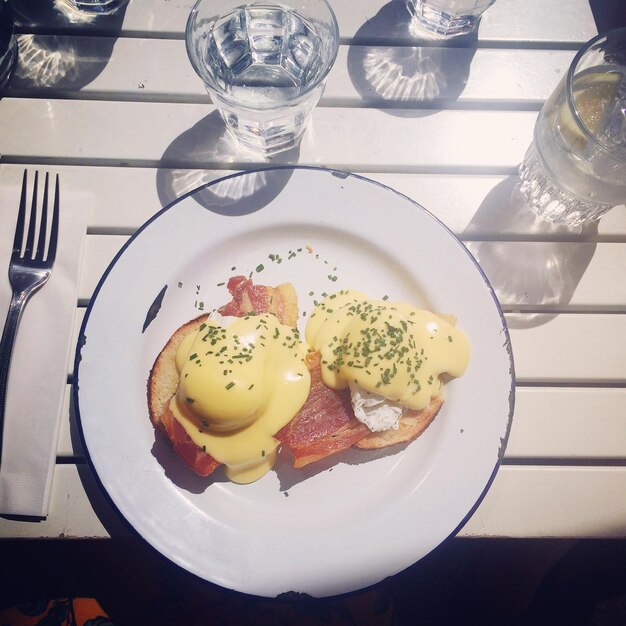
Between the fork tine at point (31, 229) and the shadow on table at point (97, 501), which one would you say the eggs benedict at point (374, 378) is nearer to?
the shadow on table at point (97, 501)

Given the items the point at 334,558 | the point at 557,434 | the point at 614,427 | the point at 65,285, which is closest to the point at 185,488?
the point at 334,558

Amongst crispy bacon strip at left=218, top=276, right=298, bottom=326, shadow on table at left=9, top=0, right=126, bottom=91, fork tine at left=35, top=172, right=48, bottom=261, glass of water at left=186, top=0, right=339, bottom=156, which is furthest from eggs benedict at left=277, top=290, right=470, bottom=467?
shadow on table at left=9, top=0, right=126, bottom=91

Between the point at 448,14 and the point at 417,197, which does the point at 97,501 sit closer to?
the point at 417,197

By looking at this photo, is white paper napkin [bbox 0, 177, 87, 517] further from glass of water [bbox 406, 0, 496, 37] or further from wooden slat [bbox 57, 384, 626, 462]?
glass of water [bbox 406, 0, 496, 37]

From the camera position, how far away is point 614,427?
1475 mm

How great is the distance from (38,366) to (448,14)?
5.30 ft

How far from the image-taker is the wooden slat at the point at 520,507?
136cm

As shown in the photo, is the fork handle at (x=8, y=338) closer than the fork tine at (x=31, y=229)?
Yes

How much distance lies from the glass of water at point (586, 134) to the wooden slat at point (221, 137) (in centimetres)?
19

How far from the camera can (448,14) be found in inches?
65.8

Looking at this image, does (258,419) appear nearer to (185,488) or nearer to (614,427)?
(185,488)

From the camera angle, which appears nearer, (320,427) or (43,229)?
(320,427)

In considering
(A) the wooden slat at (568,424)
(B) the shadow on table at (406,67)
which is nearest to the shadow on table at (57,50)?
(B) the shadow on table at (406,67)

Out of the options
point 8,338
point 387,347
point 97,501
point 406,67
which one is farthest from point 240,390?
point 406,67
